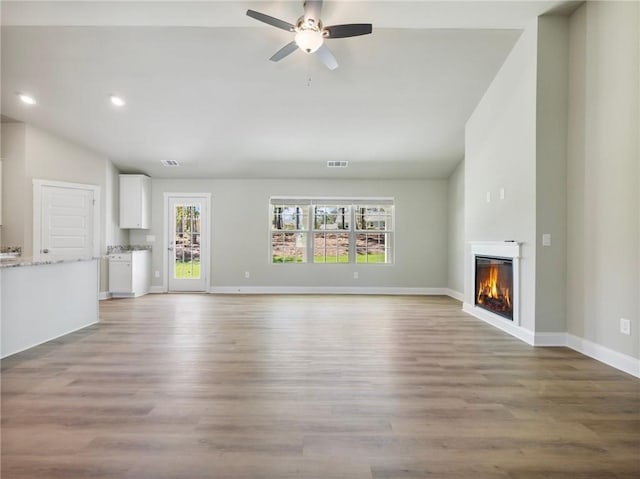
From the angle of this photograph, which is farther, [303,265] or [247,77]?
[303,265]

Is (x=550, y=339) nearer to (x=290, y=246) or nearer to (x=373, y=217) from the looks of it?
(x=373, y=217)

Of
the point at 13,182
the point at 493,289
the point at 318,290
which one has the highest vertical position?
the point at 13,182

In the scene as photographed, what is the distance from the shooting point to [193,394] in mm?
2383

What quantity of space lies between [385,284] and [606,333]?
456cm

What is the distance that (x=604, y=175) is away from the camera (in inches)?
125

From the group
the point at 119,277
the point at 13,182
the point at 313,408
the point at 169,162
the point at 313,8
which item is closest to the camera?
the point at 313,408

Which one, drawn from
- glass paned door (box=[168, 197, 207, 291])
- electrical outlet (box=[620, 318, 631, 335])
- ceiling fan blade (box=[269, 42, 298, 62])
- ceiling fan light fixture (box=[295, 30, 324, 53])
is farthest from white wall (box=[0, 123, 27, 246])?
electrical outlet (box=[620, 318, 631, 335])

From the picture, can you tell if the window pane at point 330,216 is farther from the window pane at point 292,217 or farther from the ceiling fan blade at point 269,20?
the ceiling fan blade at point 269,20

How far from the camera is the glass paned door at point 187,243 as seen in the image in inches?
296

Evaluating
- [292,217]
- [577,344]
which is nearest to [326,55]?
[577,344]

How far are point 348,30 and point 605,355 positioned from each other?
3626mm

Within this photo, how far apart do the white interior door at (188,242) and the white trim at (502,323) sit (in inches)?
203

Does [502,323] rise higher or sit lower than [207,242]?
lower

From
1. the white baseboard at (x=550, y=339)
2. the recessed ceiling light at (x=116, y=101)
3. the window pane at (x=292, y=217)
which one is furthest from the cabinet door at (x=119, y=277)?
the white baseboard at (x=550, y=339)
